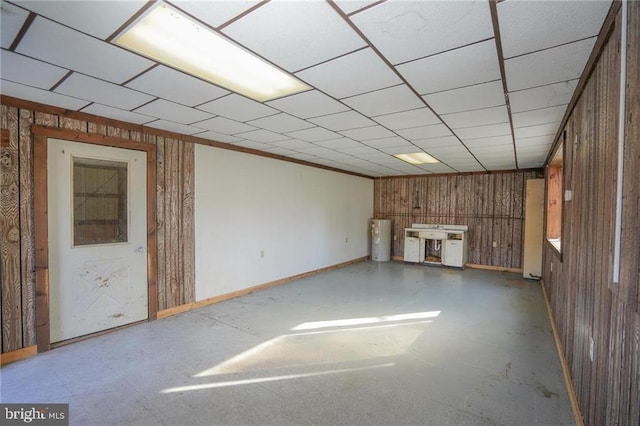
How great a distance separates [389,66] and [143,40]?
1593mm

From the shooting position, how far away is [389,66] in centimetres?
207

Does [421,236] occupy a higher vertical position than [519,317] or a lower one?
higher

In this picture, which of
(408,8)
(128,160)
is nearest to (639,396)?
(408,8)

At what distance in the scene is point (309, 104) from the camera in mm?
2846

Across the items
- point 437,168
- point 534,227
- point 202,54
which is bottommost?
point 534,227

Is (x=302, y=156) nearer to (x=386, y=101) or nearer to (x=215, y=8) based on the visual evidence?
(x=386, y=101)

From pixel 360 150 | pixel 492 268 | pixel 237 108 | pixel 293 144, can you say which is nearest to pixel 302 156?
pixel 293 144

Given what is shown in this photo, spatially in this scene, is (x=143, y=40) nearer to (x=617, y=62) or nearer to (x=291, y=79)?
(x=291, y=79)

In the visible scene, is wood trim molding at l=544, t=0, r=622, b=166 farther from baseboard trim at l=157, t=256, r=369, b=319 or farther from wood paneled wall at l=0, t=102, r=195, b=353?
baseboard trim at l=157, t=256, r=369, b=319

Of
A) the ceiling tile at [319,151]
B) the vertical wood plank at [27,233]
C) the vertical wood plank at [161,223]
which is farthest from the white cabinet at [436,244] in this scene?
the vertical wood plank at [27,233]

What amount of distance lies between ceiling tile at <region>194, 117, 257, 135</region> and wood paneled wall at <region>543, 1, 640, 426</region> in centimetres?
315

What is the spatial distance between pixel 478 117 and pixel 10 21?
364 centimetres

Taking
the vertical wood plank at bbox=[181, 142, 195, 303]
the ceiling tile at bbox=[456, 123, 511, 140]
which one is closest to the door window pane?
the vertical wood plank at bbox=[181, 142, 195, 303]

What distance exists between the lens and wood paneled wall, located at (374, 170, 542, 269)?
709cm
